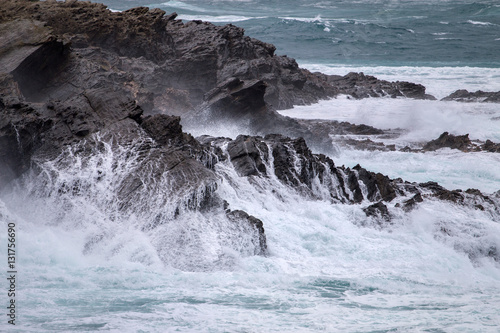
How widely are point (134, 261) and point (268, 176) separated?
3.82 metres

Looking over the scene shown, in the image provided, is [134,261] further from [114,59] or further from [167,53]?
[167,53]

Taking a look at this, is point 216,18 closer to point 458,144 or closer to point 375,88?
point 375,88

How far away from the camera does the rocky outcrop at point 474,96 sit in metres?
26.1

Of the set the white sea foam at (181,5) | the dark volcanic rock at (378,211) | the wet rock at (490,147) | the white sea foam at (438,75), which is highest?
the white sea foam at (181,5)

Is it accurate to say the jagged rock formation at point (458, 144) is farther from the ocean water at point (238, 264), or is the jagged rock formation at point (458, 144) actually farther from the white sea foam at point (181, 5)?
the white sea foam at point (181, 5)

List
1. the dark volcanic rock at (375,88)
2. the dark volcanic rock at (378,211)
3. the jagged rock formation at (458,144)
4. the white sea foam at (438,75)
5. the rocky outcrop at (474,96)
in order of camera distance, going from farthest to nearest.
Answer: the white sea foam at (438,75), the dark volcanic rock at (375,88), the rocky outcrop at (474,96), the jagged rock formation at (458,144), the dark volcanic rock at (378,211)

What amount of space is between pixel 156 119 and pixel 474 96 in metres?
20.7

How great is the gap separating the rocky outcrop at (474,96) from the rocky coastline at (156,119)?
8.56m

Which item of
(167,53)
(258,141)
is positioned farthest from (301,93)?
(258,141)

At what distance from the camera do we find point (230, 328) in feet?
23.6

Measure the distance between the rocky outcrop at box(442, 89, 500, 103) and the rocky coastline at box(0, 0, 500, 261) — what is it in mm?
8558

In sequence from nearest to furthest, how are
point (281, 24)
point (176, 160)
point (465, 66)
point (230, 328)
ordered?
1. point (230, 328)
2. point (176, 160)
3. point (465, 66)
4. point (281, 24)

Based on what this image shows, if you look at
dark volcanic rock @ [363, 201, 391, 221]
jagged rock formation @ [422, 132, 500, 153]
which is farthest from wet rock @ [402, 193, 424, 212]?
jagged rock formation @ [422, 132, 500, 153]

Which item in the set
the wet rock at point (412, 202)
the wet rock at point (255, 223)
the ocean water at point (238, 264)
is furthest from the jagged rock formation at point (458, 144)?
the wet rock at point (255, 223)
